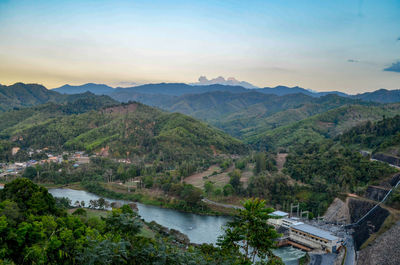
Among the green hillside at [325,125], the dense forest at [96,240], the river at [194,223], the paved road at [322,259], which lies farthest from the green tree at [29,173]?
the green hillside at [325,125]

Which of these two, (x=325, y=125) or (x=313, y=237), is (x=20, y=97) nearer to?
(x=325, y=125)

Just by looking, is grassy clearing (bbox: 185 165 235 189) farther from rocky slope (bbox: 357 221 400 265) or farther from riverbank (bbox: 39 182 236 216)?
rocky slope (bbox: 357 221 400 265)

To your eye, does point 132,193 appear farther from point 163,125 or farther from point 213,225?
point 163,125

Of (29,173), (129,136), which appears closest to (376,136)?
(129,136)

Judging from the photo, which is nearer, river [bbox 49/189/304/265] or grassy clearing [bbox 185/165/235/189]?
river [bbox 49/189/304/265]

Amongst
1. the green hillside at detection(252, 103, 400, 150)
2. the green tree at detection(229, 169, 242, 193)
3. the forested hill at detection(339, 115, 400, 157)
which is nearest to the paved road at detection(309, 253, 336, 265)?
the green tree at detection(229, 169, 242, 193)

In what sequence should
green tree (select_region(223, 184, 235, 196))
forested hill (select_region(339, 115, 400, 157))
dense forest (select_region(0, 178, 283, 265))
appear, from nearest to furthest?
1. dense forest (select_region(0, 178, 283, 265))
2. green tree (select_region(223, 184, 235, 196))
3. forested hill (select_region(339, 115, 400, 157))

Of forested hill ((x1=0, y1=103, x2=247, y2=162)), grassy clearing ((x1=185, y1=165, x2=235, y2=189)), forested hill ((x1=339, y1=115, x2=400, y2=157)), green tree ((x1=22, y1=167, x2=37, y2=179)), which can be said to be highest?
forested hill ((x1=339, y1=115, x2=400, y2=157))
